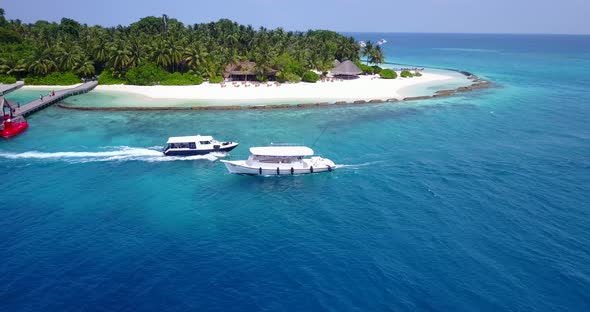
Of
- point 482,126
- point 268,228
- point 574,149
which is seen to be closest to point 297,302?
point 268,228

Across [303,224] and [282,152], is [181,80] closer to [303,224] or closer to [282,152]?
[282,152]

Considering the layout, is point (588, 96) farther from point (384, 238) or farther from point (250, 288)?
point (250, 288)

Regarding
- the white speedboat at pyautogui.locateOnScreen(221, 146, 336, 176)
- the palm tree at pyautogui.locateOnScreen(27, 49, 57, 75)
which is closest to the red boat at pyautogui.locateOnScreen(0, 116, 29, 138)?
the white speedboat at pyautogui.locateOnScreen(221, 146, 336, 176)

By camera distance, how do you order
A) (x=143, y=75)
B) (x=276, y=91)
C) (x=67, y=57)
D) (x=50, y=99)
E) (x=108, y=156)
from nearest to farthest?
(x=108, y=156) < (x=50, y=99) < (x=276, y=91) < (x=143, y=75) < (x=67, y=57)

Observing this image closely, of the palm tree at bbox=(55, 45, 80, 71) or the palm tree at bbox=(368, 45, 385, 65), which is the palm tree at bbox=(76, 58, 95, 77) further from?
the palm tree at bbox=(368, 45, 385, 65)

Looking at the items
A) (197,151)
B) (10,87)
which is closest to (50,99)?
(10,87)

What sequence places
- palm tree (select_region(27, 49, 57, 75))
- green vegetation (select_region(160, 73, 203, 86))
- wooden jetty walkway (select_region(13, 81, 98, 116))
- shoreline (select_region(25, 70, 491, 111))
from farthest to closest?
green vegetation (select_region(160, 73, 203, 86))
palm tree (select_region(27, 49, 57, 75))
shoreline (select_region(25, 70, 491, 111))
wooden jetty walkway (select_region(13, 81, 98, 116))
